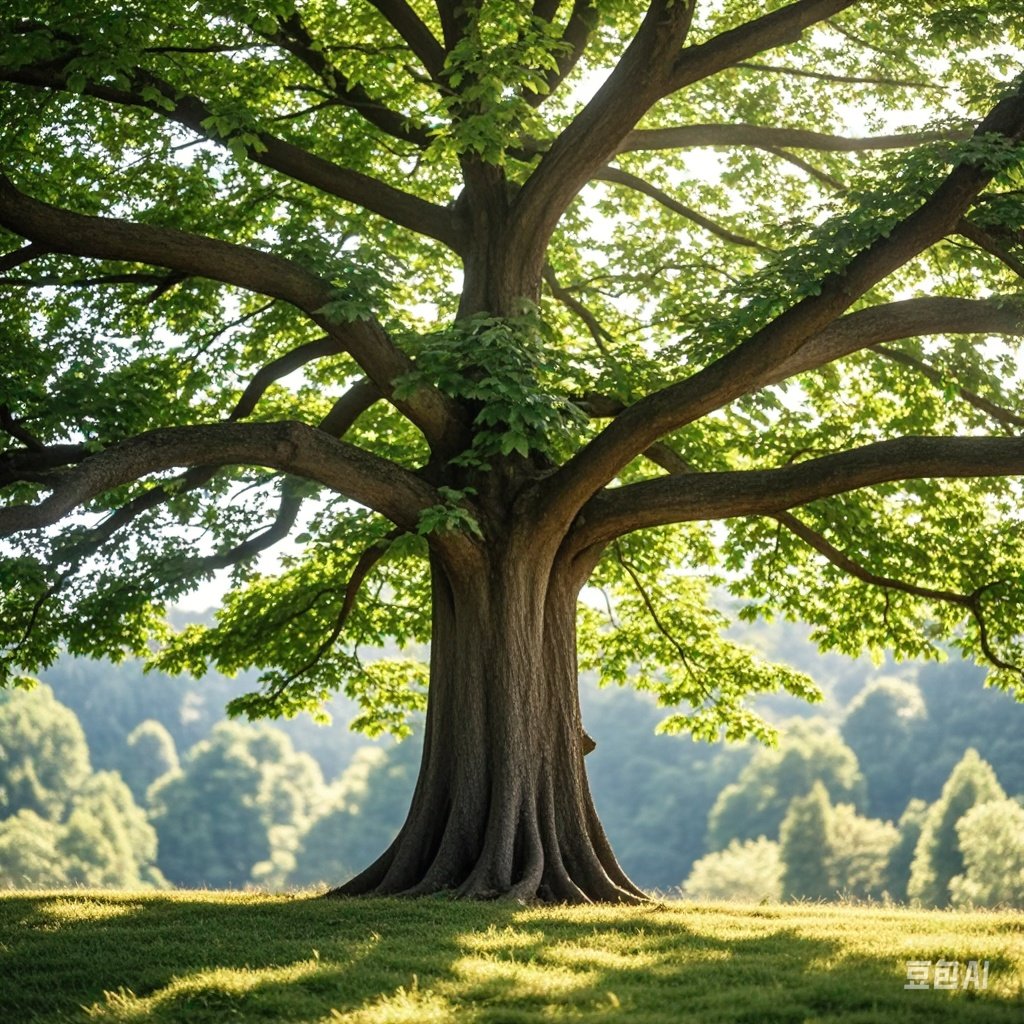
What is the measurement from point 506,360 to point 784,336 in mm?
2656

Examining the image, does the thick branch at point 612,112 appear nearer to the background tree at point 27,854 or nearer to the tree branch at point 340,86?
the tree branch at point 340,86

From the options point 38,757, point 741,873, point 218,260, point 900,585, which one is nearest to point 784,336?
point 900,585

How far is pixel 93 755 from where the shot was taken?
146625mm

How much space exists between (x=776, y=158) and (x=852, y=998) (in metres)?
13.7

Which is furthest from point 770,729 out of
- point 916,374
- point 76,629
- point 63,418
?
point 63,418

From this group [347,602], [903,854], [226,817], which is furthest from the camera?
[226,817]

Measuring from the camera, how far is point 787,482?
511 inches

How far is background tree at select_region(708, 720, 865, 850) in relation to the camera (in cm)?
10244

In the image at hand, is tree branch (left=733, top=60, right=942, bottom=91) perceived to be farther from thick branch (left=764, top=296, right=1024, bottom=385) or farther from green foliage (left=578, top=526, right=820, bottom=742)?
green foliage (left=578, top=526, right=820, bottom=742)

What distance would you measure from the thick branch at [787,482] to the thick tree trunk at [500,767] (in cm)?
104

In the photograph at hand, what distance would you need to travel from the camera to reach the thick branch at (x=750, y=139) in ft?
51.3

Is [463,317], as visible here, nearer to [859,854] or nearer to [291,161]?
[291,161]

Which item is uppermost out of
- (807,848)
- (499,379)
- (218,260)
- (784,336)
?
(218,260)

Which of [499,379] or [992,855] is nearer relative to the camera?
[499,379]
